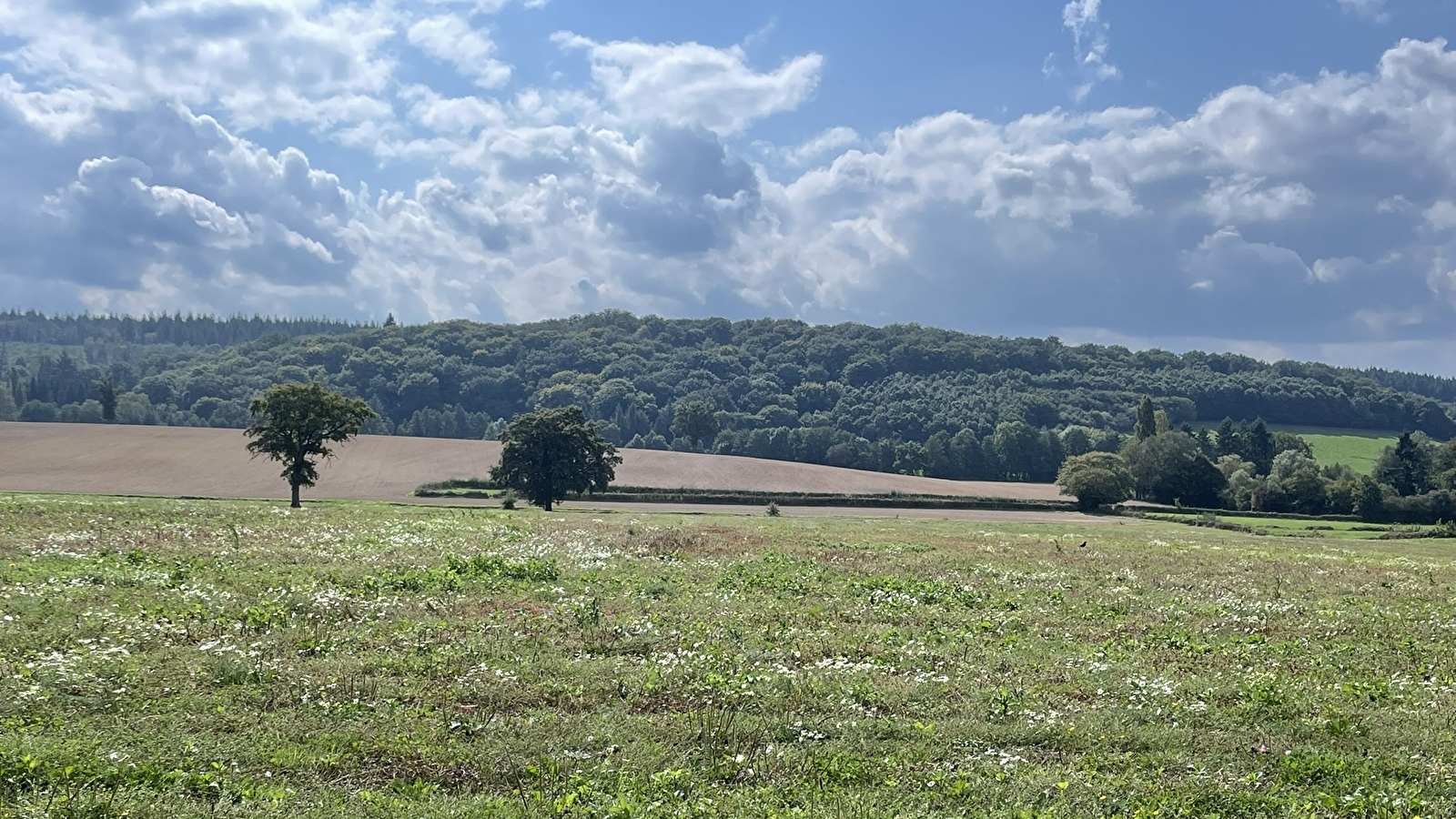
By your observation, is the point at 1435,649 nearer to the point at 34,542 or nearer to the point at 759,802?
the point at 759,802

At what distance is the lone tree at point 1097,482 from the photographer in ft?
363

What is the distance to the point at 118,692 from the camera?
46.1 ft

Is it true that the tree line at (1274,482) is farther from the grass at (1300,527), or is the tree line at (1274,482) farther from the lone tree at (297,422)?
the lone tree at (297,422)

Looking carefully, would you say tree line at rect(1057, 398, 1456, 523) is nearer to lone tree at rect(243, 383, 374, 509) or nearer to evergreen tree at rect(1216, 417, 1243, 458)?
evergreen tree at rect(1216, 417, 1243, 458)

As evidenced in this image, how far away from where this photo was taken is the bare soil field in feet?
316

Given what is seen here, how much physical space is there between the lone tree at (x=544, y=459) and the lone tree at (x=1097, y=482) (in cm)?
5803

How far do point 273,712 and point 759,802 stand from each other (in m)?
7.18

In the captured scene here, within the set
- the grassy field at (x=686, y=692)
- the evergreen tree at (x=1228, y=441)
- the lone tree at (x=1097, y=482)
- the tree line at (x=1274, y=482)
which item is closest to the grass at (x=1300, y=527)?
the lone tree at (x=1097, y=482)

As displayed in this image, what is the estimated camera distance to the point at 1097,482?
4345 inches

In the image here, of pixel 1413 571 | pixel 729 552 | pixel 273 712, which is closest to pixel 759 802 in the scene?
pixel 273 712

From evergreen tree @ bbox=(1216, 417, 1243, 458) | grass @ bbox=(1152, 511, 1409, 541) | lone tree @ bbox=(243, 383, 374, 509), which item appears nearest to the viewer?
lone tree @ bbox=(243, 383, 374, 509)

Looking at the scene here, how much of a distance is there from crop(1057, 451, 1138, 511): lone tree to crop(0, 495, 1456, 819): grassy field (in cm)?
8362

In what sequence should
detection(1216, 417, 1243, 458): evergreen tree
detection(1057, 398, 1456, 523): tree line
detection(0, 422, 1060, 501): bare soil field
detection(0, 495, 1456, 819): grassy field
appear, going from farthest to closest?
detection(1216, 417, 1243, 458): evergreen tree
detection(1057, 398, 1456, 523): tree line
detection(0, 422, 1060, 501): bare soil field
detection(0, 495, 1456, 819): grassy field

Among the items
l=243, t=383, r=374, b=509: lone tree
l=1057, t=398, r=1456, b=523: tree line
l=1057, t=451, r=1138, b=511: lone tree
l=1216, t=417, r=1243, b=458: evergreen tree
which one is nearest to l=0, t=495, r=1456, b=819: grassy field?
l=243, t=383, r=374, b=509: lone tree
